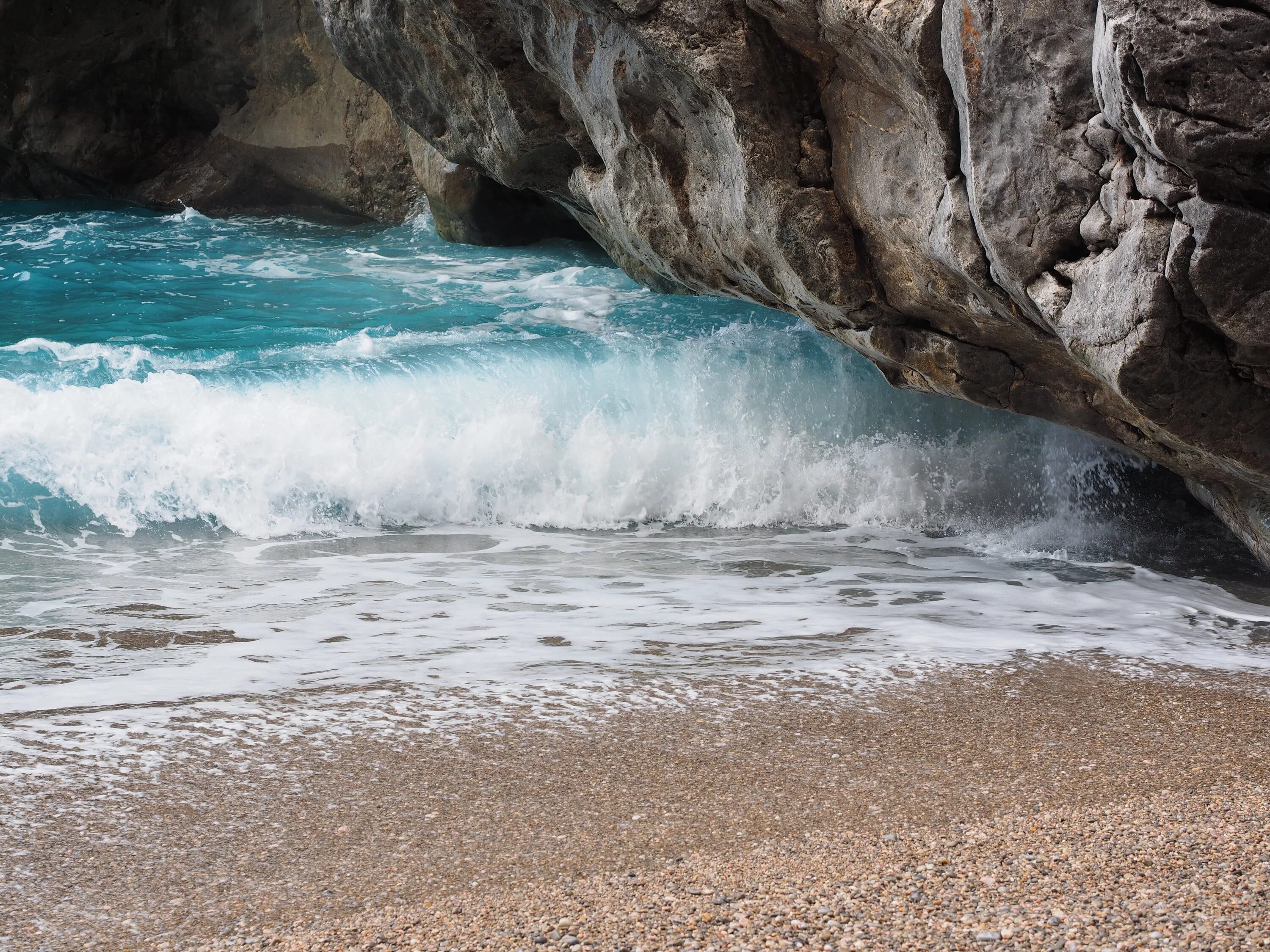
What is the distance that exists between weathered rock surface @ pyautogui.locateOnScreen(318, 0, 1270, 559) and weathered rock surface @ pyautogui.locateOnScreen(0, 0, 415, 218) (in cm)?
601

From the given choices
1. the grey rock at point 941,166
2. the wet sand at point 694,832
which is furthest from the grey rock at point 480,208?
the wet sand at point 694,832

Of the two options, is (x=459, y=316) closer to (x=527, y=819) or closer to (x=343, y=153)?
(x=343, y=153)

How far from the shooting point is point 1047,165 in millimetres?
3377

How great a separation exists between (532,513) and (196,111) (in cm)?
928

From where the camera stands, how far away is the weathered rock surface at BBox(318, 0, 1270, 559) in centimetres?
294

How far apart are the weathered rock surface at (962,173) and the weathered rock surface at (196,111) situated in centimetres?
601

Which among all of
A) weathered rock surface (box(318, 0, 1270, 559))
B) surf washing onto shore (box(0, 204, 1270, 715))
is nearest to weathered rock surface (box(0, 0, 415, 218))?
surf washing onto shore (box(0, 204, 1270, 715))

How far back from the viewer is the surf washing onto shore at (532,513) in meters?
3.94

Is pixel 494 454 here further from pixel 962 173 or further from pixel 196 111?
pixel 196 111

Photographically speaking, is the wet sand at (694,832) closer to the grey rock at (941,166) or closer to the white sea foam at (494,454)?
the grey rock at (941,166)

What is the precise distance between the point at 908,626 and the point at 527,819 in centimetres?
207

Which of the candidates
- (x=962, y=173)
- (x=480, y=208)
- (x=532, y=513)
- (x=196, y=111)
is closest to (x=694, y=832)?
(x=962, y=173)

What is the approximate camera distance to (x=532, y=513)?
6312 mm

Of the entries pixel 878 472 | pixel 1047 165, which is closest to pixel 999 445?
pixel 878 472
